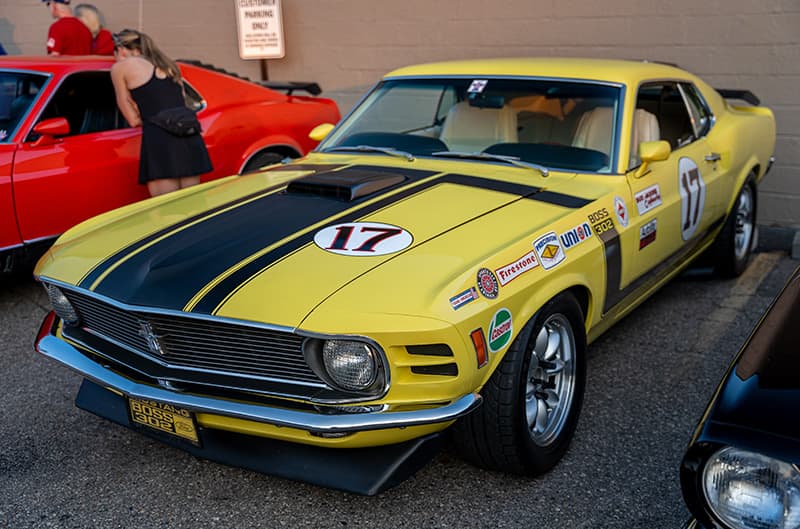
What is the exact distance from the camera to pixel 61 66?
18.0ft

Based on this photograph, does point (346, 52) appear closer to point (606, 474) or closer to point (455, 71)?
point (455, 71)

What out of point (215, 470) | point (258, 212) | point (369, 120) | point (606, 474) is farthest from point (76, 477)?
point (369, 120)

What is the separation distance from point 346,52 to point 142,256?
5.51 metres

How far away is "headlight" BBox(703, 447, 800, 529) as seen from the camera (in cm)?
178

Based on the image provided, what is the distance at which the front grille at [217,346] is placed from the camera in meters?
2.64

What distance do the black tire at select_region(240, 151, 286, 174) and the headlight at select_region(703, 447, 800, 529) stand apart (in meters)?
4.72

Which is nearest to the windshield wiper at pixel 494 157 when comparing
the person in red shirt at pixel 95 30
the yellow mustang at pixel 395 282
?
the yellow mustang at pixel 395 282

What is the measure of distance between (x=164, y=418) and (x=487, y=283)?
3.93ft

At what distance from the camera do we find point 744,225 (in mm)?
5578

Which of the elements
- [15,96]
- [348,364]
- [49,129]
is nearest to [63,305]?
[348,364]

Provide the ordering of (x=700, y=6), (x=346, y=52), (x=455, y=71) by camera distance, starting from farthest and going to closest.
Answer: (x=346, y=52)
(x=700, y=6)
(x=455, y=71)

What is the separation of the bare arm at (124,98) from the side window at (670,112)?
315 cm

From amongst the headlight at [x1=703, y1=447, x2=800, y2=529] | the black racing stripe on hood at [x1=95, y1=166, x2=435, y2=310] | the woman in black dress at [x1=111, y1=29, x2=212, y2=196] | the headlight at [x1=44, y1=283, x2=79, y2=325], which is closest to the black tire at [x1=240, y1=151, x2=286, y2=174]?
the woman in black dress at [x1=111, y1=29, x2=212, y2=196]

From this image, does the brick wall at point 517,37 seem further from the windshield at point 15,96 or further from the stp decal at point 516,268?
the stp decal at point 516,268
